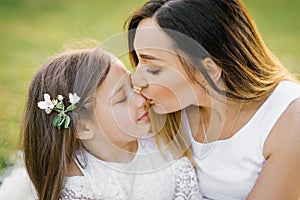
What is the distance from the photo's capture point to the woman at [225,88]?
2662 mm

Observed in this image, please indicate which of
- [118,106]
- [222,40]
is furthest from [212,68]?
[118,106]

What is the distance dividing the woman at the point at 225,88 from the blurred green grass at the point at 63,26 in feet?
8.59

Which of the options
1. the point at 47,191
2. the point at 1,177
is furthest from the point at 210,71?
the point at 1,177

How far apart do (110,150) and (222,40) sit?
2.17 feet

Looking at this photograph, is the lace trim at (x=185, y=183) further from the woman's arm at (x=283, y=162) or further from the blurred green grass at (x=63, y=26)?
the blurred green grass at (x=63, y=26)

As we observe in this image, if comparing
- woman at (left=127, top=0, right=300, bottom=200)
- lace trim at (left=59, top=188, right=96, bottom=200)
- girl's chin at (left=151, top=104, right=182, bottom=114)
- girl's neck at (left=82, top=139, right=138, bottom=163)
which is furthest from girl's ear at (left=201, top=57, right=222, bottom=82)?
lace trim at (left=59, top=188, right=96, bottom=200)

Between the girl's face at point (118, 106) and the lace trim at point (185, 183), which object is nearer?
the girl's face at point (118, 106)

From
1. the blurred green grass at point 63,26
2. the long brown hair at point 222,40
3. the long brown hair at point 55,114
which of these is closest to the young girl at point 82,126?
the long brown hair at point 55,114

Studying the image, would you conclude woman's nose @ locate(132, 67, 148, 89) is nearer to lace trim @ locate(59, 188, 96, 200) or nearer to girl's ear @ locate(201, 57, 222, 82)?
girl's ear @ locate(201, 57, 222, 82)

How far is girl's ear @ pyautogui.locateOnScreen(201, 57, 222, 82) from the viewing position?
267 centimetres

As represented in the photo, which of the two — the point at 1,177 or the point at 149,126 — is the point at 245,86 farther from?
the point at 1,177

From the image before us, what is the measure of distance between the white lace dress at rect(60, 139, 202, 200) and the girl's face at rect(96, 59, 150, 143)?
6.3 inches

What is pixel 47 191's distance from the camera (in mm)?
2801

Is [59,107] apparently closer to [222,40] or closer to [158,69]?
[158,69]
